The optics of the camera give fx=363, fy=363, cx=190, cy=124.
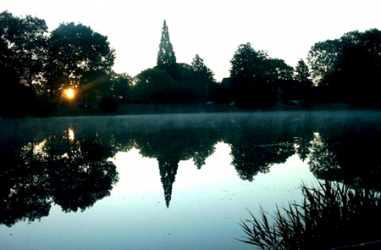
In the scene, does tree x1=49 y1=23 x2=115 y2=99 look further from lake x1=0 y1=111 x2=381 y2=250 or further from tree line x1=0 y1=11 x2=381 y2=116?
lake x1=0 y1=111 x2=381 y2=250

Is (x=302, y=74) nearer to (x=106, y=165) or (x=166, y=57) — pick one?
(x=166, y=57)

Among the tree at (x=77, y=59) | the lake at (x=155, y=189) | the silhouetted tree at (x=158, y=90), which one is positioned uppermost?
the tree at (x=77, y=59)

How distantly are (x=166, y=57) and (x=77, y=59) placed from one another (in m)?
35.4

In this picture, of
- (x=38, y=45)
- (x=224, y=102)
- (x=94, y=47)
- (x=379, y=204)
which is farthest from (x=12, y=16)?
(x=379, y=204)

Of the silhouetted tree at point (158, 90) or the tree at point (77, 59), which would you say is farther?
the silhouetted tree at point (158, 90)

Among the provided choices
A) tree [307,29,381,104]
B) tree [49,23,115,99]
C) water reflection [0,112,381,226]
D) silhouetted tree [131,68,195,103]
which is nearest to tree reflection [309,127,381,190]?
water reflection [0,112,381,226]

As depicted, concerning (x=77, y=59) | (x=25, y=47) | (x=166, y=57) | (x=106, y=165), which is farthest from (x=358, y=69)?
(x=106, y=165)

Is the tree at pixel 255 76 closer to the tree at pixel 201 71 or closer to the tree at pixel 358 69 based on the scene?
the tree at pixel 358 69

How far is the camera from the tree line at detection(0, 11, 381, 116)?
56.8 metres

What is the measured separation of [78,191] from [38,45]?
5787 centimetres

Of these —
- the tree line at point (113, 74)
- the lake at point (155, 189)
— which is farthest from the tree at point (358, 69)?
the lake at point (155, 189)

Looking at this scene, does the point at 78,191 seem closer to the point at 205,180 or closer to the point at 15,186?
the point at 15,186

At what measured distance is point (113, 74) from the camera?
229 ft

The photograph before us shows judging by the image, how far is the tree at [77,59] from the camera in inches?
2447
